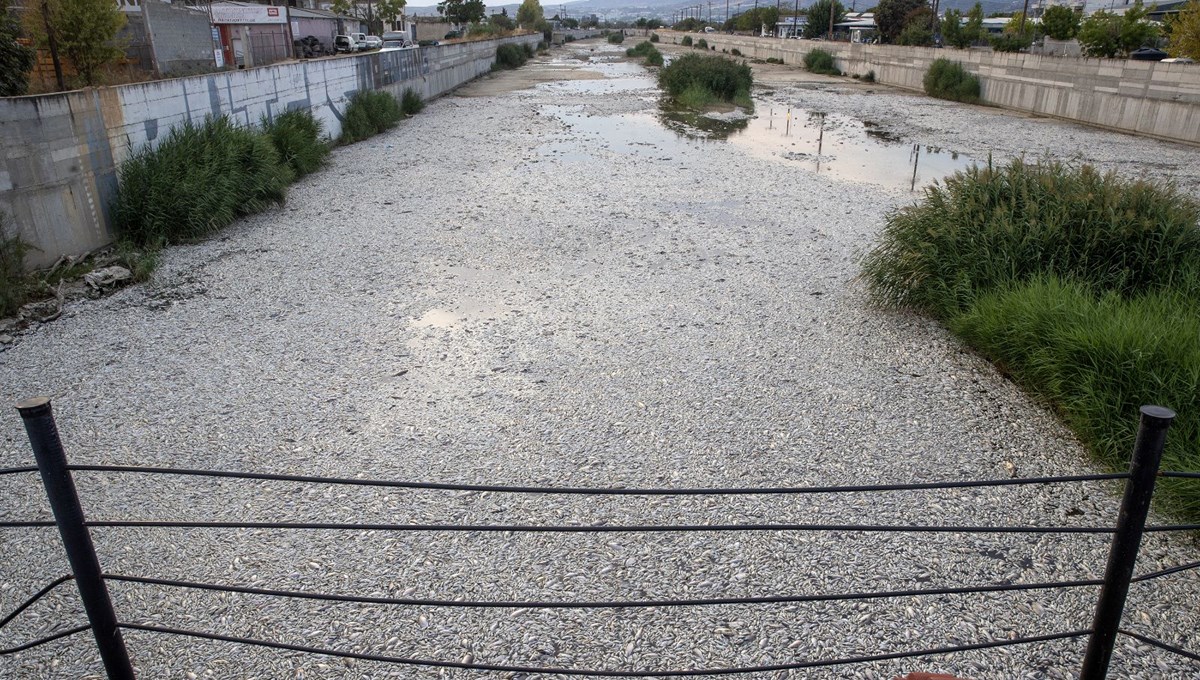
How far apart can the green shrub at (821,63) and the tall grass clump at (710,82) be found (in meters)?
17.0

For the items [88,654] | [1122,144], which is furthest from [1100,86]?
[88,654]

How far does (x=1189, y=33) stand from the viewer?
1048 inches

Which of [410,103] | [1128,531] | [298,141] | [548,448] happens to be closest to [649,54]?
[410,103]

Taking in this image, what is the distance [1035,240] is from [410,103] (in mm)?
21661

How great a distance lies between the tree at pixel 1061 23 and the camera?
142ft

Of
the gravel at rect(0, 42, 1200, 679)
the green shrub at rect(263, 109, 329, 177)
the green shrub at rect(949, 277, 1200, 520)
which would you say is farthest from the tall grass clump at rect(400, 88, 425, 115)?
the green shrub at rect(949, 277, 1200, 520)

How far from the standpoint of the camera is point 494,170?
52.7ft

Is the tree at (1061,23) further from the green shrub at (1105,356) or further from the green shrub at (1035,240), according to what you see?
the green shrub at (1105,356)

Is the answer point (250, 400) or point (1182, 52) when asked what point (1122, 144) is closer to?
point (1182, 52)

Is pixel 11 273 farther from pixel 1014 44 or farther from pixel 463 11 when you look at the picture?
pixel 463 11

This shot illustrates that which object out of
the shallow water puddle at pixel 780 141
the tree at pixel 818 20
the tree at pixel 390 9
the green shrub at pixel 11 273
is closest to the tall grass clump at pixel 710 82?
the shallow water puddle at pixel 780 141

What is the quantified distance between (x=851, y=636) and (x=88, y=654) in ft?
11.8

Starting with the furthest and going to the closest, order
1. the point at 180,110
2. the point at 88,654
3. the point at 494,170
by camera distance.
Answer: the point at 494,170 → the point at 180,110 → the point at 88,654

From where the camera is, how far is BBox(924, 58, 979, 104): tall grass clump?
1187 inches
